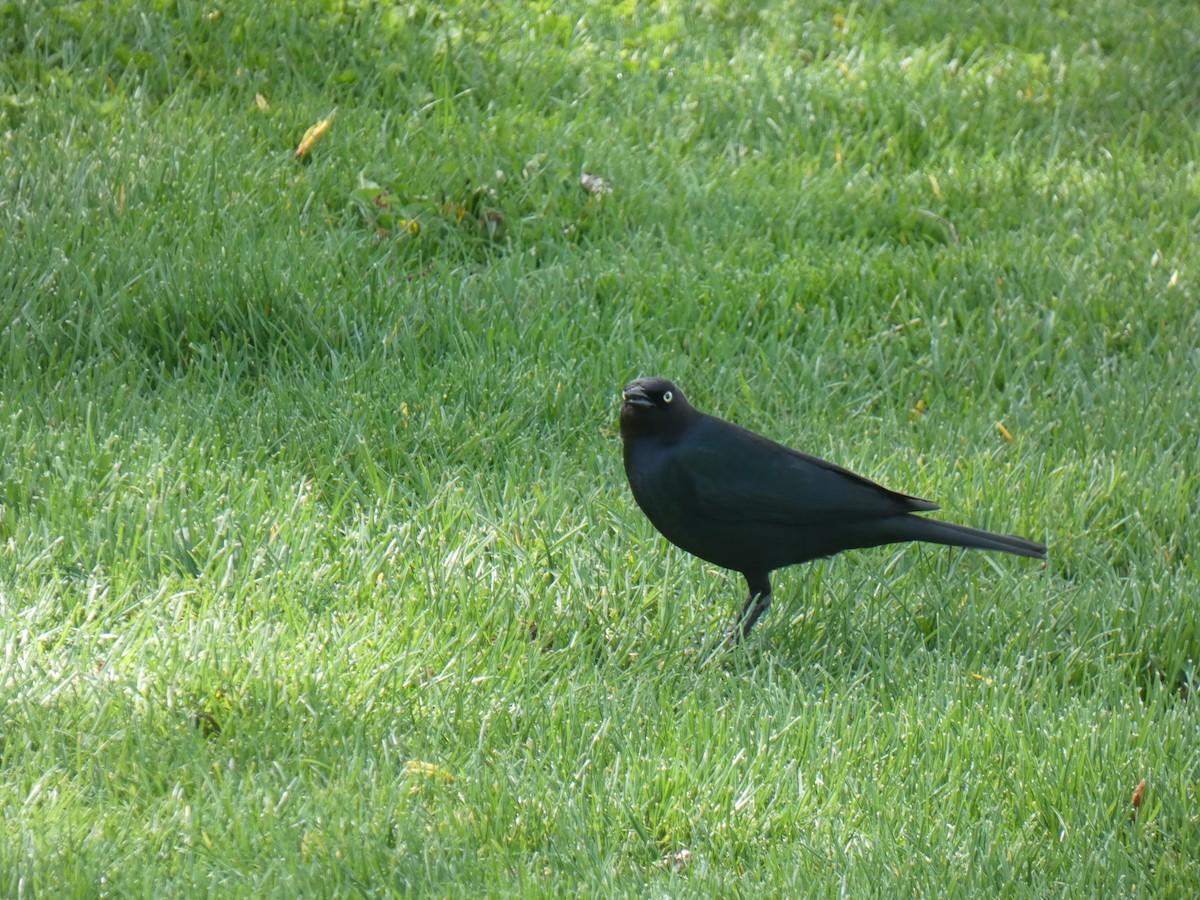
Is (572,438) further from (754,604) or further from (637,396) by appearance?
(754,604)

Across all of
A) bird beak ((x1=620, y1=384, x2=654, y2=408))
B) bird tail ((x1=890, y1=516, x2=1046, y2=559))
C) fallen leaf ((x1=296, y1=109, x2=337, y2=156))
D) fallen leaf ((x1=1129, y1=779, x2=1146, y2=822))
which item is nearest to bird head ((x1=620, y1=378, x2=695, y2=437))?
bird beak ((x1=620, y1=384, x2=654, y2=408))

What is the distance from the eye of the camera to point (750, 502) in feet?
12.3

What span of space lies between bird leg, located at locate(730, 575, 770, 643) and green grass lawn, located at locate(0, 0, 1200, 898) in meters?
0.10

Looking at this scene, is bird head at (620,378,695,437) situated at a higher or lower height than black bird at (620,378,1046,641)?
higher

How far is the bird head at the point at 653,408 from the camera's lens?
379cm

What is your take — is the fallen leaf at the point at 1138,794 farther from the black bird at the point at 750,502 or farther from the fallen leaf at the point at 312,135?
the fallen leaf at the point at 312,135

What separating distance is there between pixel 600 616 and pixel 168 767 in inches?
47.2

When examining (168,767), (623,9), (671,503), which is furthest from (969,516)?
(623,9)

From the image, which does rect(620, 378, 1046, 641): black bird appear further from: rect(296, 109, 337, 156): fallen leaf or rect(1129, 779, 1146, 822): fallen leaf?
rect(296, 109, 337, 156): fallen leaf

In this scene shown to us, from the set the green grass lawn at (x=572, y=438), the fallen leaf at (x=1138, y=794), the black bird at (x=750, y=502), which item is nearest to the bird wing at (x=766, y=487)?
the black bird at (x=750, y=502)

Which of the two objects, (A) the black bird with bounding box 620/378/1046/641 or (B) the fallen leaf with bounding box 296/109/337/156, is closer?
(A) the black bird with bounding box 620/378/1046/641

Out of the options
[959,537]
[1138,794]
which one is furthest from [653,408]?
[1138,794]

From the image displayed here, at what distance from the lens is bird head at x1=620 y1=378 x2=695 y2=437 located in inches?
149

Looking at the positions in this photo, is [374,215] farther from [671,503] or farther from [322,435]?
[671,503]
